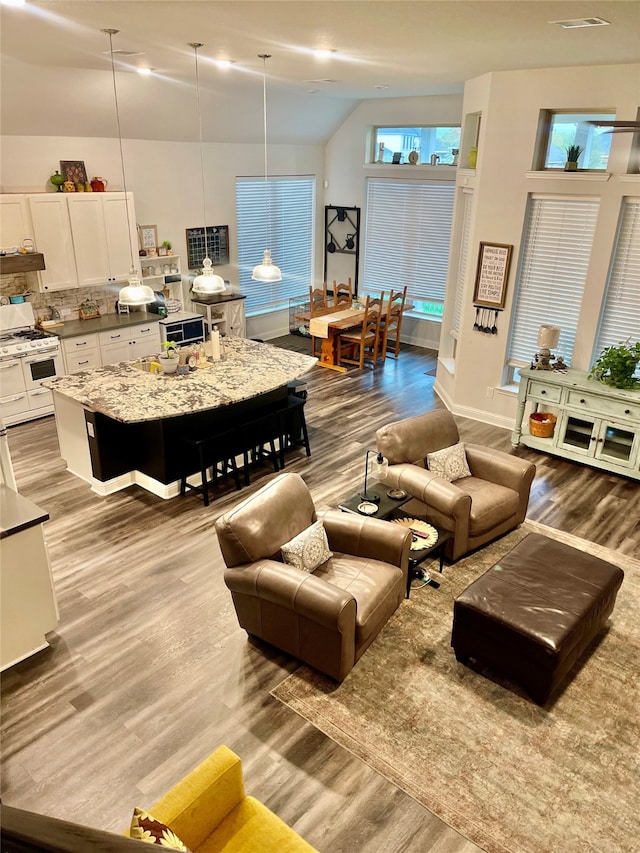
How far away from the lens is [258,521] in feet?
12.3

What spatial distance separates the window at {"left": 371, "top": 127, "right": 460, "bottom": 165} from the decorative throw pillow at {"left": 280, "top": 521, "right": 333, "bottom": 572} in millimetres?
7325

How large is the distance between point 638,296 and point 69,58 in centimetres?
580

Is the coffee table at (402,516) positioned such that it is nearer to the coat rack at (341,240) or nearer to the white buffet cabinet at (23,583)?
the white buffet cabinet at (23,583)

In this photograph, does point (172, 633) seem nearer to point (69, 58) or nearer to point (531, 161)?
point (69, 58)

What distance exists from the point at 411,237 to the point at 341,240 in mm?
1519

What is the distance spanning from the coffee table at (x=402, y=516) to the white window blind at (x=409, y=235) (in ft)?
19.7

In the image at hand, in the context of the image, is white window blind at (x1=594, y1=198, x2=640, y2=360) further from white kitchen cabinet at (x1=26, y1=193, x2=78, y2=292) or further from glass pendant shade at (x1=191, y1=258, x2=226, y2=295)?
white kitchen cabinet at (x1=26, y1=193, x2=78, y2=292)

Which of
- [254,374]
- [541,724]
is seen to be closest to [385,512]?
[541,724]

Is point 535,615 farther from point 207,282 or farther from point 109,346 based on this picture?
point 109,346

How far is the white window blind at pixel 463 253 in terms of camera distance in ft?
24.1

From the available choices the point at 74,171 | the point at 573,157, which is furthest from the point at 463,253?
the point at 74,171

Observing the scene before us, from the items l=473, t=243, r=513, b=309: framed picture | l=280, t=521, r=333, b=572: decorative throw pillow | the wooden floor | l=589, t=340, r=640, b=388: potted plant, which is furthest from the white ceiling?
Result: the wooden floor

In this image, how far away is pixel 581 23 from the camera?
3.89 meters

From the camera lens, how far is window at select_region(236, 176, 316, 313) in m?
10.0
